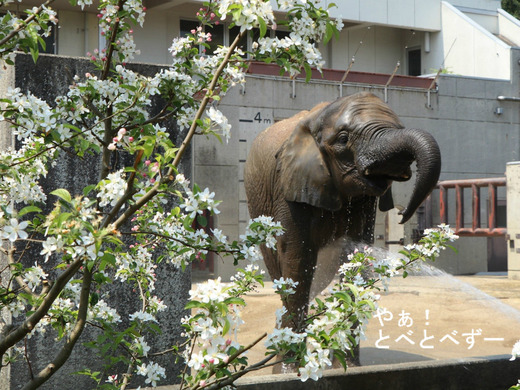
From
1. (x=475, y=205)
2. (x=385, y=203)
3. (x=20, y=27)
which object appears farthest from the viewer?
(x=475, y=205)

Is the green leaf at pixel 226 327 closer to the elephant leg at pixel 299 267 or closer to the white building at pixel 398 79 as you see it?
the elephant leg at pixel 299 267

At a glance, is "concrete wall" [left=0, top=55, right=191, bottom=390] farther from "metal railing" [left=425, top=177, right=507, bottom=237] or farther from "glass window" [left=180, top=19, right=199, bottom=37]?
"glass window" [left=180, top=19, right=199, bottom=37]

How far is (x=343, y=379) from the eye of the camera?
170 inches

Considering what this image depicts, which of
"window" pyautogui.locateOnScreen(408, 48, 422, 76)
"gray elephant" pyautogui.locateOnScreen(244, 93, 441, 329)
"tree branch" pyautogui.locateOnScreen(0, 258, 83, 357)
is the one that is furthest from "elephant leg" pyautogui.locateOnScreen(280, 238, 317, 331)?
"window" pyautogui.locateOnScreen(408, 48, 422, 76)

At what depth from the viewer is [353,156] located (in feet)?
19.7

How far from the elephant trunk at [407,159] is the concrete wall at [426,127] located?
11087mm

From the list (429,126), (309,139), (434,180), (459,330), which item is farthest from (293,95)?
(434,180)

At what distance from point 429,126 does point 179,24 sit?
6.60 meters

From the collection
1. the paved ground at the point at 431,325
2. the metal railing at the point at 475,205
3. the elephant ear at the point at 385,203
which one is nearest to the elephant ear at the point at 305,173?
the elephant ear at the point at 385,203

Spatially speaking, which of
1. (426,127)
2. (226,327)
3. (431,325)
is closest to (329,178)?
(226,327)

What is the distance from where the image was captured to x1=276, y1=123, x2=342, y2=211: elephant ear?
20.3ft

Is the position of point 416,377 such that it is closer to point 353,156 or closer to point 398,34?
point 353,156

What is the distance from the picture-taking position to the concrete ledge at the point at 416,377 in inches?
163

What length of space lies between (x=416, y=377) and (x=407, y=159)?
5.44 ft
